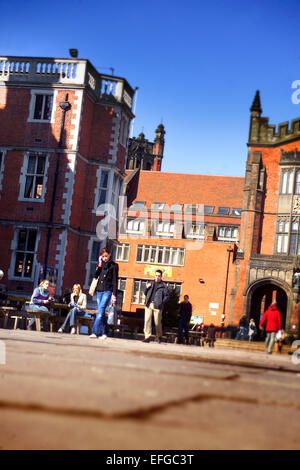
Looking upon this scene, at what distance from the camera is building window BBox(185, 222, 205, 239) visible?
2491 inches

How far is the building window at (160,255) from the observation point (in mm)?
57312

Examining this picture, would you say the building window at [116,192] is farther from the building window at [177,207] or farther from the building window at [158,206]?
the building window at [158,206]

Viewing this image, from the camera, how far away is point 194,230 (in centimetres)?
6375

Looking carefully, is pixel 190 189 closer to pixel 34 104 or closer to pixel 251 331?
pixel 251 331

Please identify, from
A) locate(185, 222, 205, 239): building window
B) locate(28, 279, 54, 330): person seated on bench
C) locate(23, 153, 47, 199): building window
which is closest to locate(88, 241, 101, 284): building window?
locate(23, 153, 47, 199): building window

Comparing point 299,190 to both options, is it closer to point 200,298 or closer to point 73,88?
point 200,298

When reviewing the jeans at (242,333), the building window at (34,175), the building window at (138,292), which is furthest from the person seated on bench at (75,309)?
the building window at (138,292)

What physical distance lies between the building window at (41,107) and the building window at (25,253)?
4424 millimetres

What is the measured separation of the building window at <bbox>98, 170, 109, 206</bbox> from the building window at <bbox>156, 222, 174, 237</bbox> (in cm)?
3773

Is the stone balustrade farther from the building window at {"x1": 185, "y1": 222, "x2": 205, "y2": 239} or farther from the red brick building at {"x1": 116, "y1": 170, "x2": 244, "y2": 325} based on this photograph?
the building window at {"x1": 185, "y1": 222, "x2": 205, "y2": 239}

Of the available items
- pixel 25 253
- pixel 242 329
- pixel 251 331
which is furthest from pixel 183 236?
pixel 25 253

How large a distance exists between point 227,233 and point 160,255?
9087 mm

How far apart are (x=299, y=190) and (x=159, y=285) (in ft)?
107
